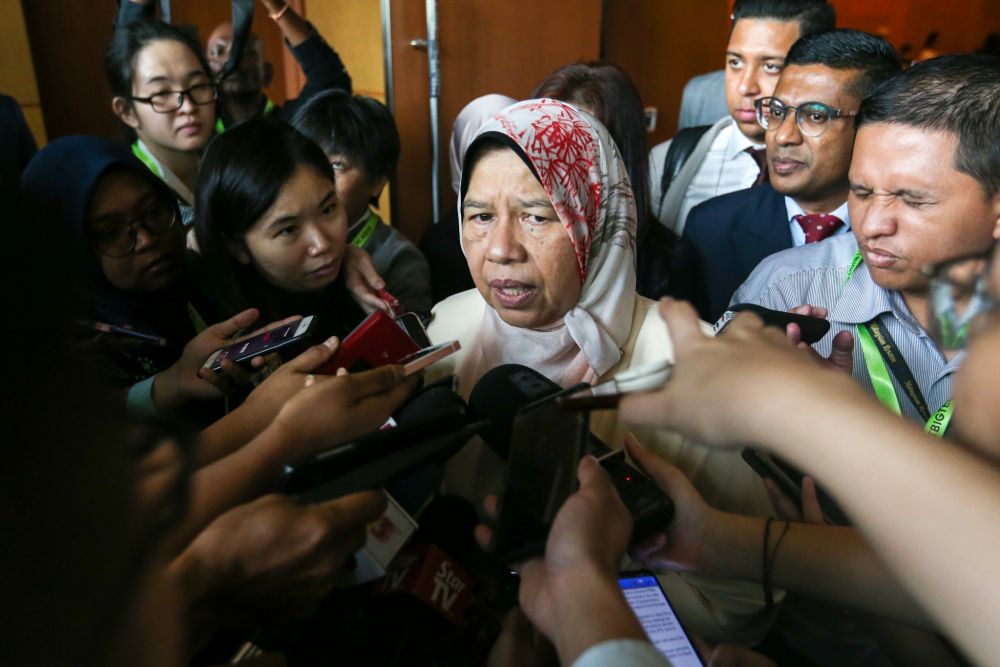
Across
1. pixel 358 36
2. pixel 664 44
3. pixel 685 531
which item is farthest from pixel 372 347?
pixel 664 44

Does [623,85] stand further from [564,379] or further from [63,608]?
[63,608]

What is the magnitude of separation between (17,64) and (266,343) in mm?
2763

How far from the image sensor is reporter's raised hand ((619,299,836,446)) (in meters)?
0.53

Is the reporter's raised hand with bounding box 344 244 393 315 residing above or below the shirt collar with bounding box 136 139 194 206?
below

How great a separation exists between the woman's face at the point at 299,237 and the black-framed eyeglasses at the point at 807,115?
3.91ft

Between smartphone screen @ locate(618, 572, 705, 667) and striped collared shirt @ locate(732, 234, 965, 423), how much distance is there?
0.51 m

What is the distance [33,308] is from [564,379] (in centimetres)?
96

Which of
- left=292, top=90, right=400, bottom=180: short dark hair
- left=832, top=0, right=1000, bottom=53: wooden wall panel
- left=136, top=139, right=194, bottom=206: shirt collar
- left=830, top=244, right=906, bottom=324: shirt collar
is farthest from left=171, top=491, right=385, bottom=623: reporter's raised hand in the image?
left=832, top=0, right=1000, bottom=53: wooden wall panel

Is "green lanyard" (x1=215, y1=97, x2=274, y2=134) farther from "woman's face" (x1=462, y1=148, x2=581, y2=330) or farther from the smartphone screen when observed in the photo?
the smartphone screen

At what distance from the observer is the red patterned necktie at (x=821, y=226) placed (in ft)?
5.81

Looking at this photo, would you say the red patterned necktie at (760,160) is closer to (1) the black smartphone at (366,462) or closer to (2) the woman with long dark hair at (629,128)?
(2) the woman with long dark hair at (629,128)

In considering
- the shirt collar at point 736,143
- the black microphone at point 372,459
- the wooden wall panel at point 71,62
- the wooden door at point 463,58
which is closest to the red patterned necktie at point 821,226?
the shirt collar at point 736,143

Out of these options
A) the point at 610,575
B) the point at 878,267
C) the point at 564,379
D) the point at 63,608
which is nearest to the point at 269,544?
the point at 63,608

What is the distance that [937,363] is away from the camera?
1236mm
